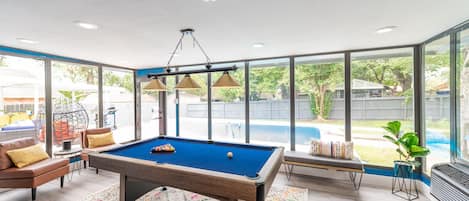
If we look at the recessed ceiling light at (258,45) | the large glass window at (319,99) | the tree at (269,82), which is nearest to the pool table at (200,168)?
the recessed ceiling light at (258,45)

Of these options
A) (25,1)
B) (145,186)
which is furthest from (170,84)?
(25,1)

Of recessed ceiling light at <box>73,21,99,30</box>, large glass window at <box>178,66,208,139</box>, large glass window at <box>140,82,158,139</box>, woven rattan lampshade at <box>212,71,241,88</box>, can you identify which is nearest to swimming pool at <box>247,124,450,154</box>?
large glass window at <box>178,66,208,139</box>

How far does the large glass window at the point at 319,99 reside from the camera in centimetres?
420

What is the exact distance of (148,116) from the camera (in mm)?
6363

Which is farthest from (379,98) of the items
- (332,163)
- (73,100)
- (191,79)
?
(73,100)

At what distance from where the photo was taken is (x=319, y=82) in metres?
4.40

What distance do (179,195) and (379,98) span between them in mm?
4088

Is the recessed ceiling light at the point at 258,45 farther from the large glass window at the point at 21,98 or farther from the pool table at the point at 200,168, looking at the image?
the large glass window at the point at 21,98

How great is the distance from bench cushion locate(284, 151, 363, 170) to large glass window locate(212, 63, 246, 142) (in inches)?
59.5

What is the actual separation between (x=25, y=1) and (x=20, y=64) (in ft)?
9.82

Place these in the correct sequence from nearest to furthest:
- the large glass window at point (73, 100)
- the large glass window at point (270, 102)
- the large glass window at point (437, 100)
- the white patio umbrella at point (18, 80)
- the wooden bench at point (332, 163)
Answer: the large glass window at point (437, 100) < the wooden bench at point (332, 163) < the white patio umbrella at point (18, 80) < the large glass window at point (73, 100) < the large glass window at point (270, 102)

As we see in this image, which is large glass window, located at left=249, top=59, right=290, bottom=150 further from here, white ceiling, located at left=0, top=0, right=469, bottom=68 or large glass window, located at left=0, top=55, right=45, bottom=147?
large glass window, located at left=0, top=55, right=45, bottom=147

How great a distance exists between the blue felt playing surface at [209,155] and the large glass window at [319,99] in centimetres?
195

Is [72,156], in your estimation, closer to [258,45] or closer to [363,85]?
[258,45]
